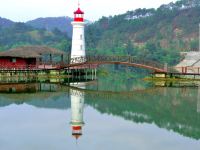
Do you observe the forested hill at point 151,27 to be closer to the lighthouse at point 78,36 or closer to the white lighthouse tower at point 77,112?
the lighthouse at point 78,36

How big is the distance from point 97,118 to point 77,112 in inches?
77.9

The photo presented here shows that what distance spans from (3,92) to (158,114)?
14426mm

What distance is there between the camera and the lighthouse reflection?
22.4 meters

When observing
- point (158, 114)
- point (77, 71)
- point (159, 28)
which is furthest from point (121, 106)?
point (159, 28)

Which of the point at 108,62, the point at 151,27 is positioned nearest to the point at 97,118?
the point at 108,62

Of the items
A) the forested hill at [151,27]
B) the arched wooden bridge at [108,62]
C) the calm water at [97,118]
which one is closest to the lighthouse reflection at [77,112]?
the calm water at [97,118]

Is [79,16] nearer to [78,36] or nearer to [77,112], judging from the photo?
[78,36]

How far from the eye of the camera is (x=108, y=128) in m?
23.4

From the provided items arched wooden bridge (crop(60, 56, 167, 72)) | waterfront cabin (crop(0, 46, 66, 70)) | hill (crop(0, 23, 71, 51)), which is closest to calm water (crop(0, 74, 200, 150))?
arched wooden bridge (crop(60, 56, 167, 72))

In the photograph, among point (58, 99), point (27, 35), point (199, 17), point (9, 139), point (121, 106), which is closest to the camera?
point (9, 139)

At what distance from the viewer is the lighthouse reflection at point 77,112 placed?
22350mm

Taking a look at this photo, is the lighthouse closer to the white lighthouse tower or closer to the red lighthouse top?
the red lighthouse top

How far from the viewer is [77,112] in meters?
28.5

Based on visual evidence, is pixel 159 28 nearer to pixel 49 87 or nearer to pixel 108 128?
pixel 49 87
